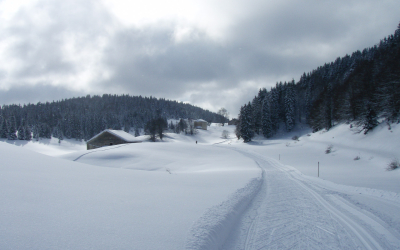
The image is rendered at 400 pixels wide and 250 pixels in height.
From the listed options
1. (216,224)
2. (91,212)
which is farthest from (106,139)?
(216,224)

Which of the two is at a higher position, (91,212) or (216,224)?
(91,212)

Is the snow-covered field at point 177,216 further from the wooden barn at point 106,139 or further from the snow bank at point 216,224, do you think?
the wooden barn at point 106,139

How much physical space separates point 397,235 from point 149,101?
201812 mm

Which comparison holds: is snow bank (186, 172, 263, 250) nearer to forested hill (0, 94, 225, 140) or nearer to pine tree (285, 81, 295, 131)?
pine tree (285, 81, 295, 131)

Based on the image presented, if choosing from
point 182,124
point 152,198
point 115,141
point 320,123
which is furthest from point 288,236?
point 182,124

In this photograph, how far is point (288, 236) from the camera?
17.0 feet

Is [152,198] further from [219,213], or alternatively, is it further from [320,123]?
[320,123]

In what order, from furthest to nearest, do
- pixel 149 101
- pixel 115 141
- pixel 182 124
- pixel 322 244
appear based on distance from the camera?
1. pixel 149 101
2. pixel 182 124
3. pixel 115 141
4. pixel 322 244

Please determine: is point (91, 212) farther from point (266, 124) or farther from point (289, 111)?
point (289, 111)

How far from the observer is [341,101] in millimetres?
47188

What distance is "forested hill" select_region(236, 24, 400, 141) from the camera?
29953mm

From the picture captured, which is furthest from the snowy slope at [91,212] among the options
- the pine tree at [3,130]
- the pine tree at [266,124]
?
the pine tree at [3,130]

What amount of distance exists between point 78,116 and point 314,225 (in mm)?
135923

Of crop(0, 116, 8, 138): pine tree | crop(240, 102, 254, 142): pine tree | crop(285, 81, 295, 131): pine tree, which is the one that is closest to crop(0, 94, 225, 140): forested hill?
crop(0, 116, 8, 138): pine tree
